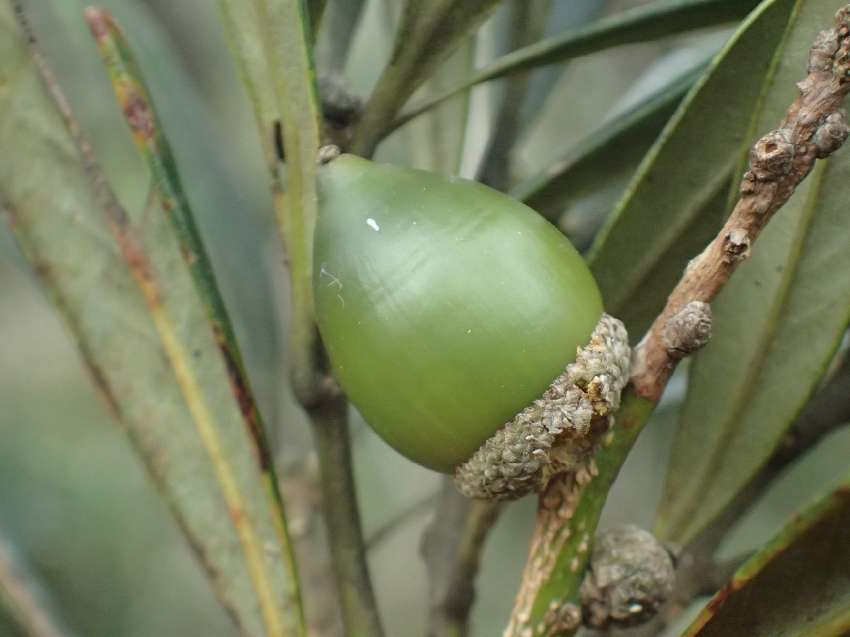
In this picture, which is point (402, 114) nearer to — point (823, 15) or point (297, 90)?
point (297, 90)

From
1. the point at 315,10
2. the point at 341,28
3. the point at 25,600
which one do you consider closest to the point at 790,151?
the point at 315,10

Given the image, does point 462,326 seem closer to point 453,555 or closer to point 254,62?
point 254,62

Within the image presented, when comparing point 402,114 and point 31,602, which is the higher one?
point 402,114

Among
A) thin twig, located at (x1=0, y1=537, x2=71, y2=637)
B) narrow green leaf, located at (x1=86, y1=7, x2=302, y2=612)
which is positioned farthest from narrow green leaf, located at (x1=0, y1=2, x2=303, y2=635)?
thin twig, located at (x1=0, y1=537, x2=71, y2=637)

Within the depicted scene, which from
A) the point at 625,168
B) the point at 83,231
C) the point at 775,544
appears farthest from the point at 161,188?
the point at 775,544

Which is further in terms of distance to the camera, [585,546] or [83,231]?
[83,231]
